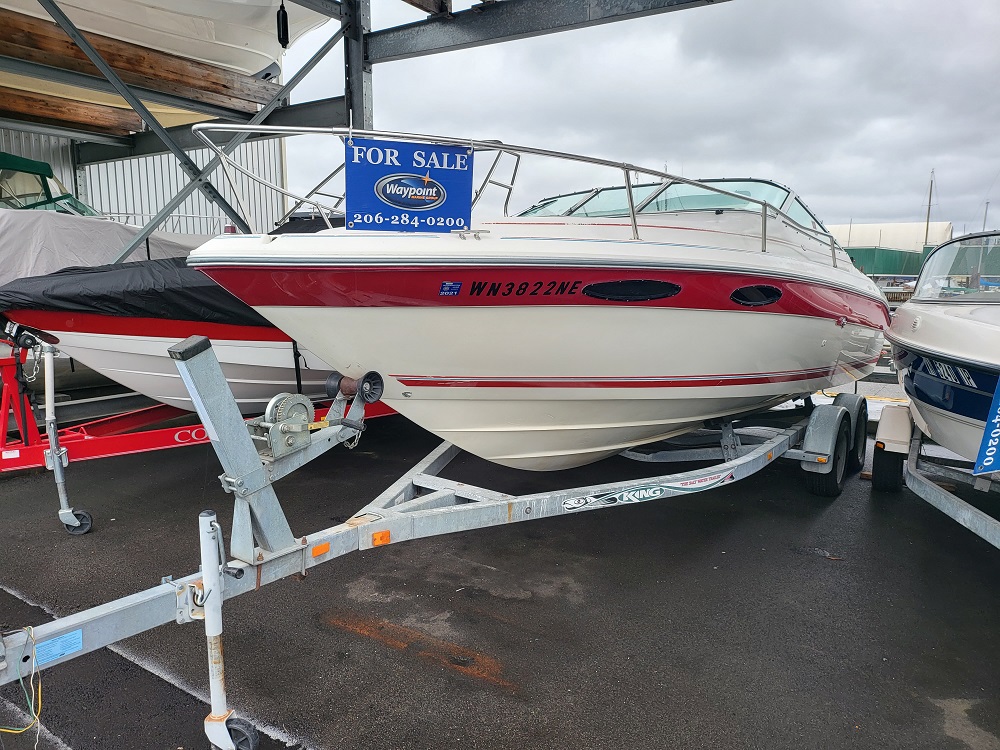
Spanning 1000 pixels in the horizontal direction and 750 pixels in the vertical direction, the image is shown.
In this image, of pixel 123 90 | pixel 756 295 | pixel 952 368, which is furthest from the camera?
pixel 123 90

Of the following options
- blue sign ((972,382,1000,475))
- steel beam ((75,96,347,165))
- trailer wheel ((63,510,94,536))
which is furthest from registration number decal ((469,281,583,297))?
steel beam ((75,96,347,165))

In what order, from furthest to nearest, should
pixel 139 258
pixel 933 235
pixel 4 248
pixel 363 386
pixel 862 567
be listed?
pixel 933 235
pixel 139 258
pixel 4 248
pixel 862 567
pixel 363 386

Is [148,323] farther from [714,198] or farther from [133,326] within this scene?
[714,198]

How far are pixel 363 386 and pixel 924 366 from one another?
9.66ft

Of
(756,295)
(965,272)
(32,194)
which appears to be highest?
(32,194)

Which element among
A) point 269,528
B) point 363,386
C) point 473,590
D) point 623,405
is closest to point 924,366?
point 623,405

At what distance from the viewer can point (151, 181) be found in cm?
1205

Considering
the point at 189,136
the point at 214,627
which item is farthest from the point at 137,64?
the point at 214,627

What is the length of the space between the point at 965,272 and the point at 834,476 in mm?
1450

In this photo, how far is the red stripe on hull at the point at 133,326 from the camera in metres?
3.79

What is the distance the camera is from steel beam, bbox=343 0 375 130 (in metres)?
6.52

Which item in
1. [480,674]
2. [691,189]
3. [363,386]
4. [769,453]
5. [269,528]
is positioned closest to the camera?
[269,528]

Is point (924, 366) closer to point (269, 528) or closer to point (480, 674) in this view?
point (480, 674)

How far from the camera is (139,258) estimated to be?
698 cm
